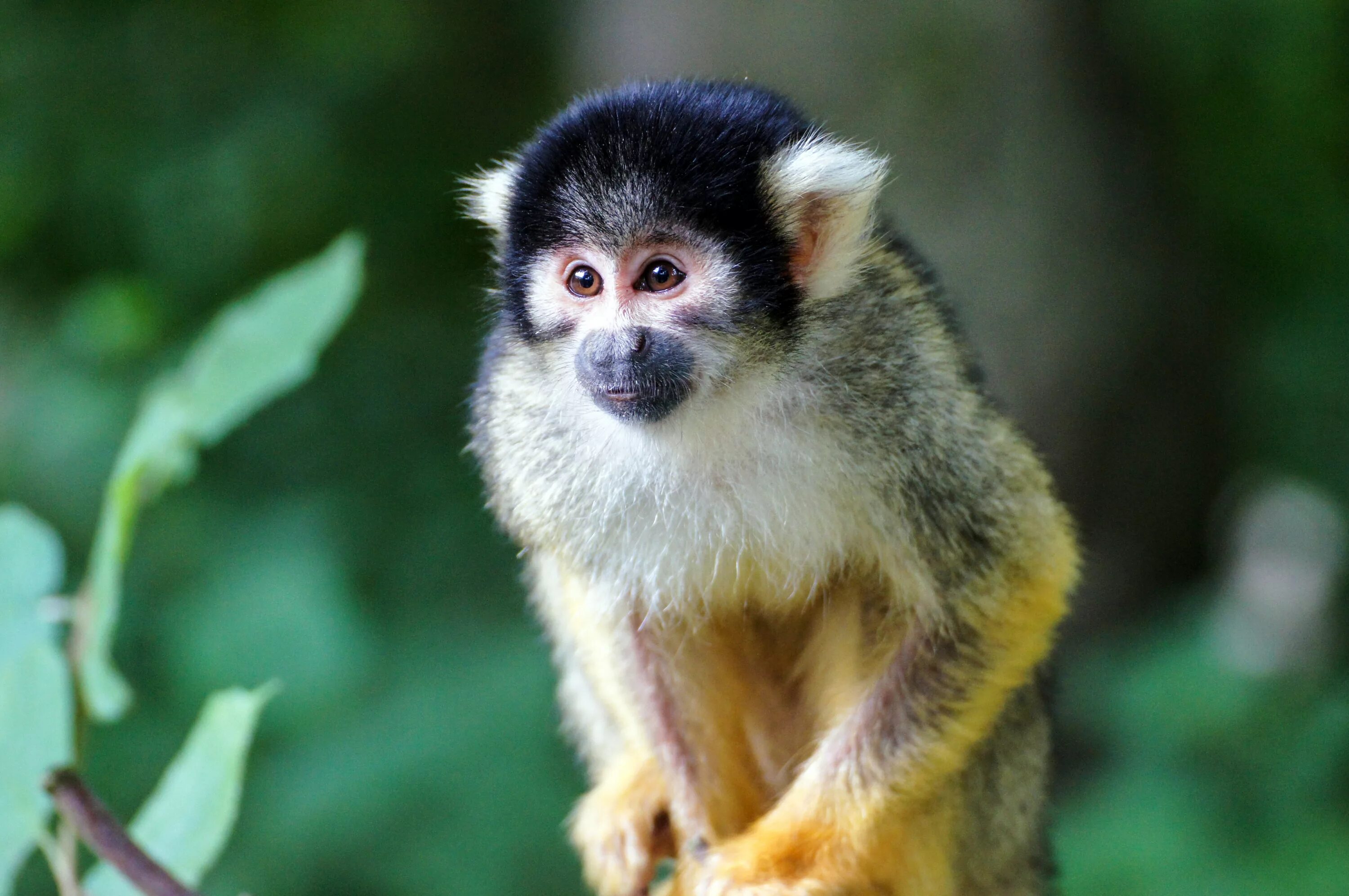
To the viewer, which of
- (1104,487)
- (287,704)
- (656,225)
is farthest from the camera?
(1104,487)

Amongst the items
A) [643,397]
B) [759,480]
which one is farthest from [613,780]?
[643,397]

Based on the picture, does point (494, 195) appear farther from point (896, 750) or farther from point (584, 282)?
point (896, 750)

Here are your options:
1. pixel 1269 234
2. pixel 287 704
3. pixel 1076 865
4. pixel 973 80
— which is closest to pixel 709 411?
pixel 287 704

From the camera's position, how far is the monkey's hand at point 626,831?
96.5 inches

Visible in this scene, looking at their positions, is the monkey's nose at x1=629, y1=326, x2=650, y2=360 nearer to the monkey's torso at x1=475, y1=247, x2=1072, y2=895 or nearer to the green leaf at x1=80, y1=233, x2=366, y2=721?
the monkey's torso at x1=475, y1=247, x2=1072, y2=895

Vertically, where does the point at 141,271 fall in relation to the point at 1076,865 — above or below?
above

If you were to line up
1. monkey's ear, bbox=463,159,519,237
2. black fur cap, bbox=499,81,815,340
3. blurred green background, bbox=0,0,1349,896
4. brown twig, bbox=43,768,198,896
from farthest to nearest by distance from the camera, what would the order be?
blurred green background, bbox=0,0,1349,896
monkey's ear, bbox=463,159,519,237
black fur cap, bbox=499,81,815,340
brown twig, bbox=43,768,198,896

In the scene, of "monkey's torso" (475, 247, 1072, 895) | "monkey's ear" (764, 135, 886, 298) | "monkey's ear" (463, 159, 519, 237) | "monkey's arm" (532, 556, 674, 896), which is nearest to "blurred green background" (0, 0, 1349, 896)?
"monkey's arm" (532, 556, 674, 896)

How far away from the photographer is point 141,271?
188 inches

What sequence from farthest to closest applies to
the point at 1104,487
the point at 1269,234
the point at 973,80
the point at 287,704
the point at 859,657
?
the point at 1269,234 → the point at 1104,487 → the point at 973,80 → the point at 287,704 → the point at 859,657

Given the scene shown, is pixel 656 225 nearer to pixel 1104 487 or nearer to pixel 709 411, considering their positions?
pixel 709 411

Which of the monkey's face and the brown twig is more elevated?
the monkey's face

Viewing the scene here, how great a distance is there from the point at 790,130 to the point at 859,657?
0.99 meters

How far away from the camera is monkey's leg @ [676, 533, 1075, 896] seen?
7.50ft
